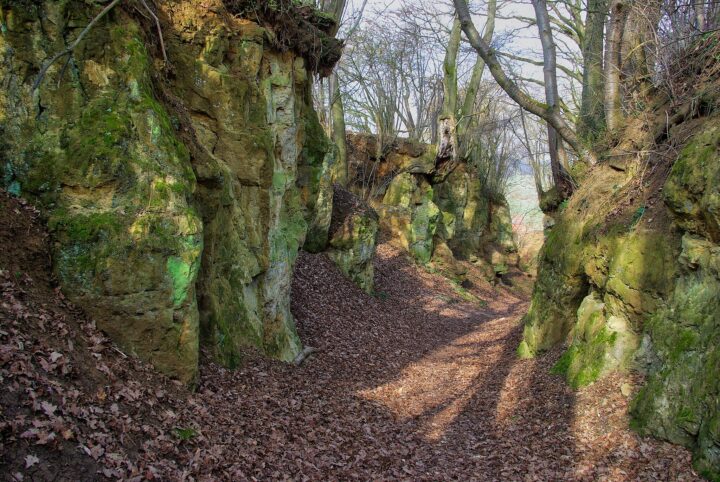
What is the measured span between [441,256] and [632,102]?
16149 millimetres

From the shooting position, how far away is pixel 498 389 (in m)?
9.62

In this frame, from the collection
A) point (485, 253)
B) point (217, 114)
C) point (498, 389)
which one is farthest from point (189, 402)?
point (485, 253)

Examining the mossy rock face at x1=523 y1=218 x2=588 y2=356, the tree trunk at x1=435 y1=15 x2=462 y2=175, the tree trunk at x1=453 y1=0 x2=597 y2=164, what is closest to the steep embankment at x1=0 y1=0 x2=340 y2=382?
the tree trunk at x1=453 y1=0 x2=597 y2=164

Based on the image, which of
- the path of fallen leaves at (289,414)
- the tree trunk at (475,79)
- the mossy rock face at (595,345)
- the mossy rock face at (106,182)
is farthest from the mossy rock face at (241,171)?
the tree trunk at (475,79)

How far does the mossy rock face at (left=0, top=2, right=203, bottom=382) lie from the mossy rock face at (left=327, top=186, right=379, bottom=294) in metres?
9.90

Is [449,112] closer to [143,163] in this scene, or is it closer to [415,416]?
[415,416]

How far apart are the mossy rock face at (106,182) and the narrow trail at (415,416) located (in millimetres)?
1318

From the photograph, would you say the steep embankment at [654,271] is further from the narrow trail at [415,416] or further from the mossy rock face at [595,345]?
the narrow trail at [415,416]

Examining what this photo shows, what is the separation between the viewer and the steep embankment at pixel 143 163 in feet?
18.8

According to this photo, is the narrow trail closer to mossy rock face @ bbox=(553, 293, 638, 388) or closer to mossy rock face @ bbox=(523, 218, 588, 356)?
mossy rock face @ bbox=(553, 293, 638, 388)

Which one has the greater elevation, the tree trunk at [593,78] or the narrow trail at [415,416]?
the tree trunk at [593,78]

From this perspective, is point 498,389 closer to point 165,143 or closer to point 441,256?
point 165,143

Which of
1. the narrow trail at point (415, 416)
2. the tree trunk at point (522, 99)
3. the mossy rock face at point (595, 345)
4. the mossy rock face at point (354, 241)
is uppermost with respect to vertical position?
the tree trunk at point (522, 99)

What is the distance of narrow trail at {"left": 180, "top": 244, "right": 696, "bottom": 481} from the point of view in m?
5.97
